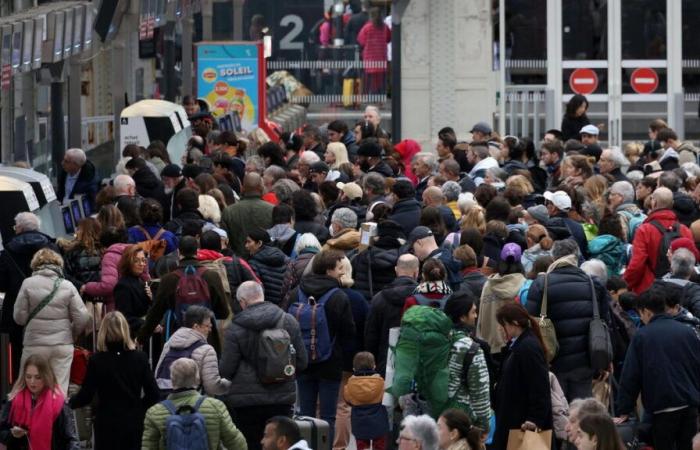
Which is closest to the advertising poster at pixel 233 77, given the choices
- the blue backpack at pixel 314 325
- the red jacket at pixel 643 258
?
the red jacket at pixel 643 258

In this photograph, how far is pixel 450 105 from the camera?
33.3 meters

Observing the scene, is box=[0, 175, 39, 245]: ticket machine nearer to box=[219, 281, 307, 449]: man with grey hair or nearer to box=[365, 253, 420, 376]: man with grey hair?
box=[365, 253, 420, 376]: man with grey hair

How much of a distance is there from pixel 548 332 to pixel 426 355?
3.38 feet

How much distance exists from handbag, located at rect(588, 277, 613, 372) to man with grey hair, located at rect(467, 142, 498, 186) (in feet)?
19.7

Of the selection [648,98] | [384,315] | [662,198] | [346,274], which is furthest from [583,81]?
[384,315]

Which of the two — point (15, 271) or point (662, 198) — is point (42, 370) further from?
point (662, 198)

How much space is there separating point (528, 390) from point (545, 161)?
28.7 feet

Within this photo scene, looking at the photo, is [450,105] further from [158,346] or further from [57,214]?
[158,346]

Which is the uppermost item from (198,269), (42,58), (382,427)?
(42,58)

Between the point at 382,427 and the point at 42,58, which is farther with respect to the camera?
the point at 42,58

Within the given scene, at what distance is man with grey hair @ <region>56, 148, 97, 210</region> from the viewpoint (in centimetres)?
2166

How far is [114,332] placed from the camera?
1427cm

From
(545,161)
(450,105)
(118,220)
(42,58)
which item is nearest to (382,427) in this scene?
(118,220)

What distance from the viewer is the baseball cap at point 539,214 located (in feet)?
56.9
